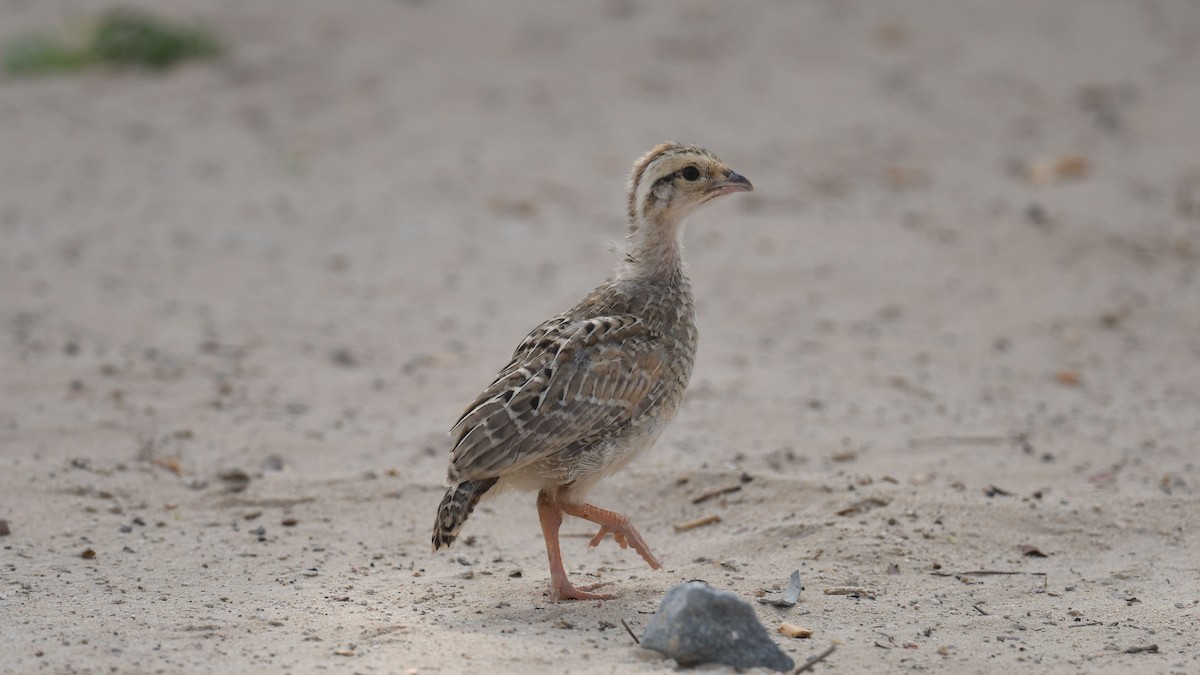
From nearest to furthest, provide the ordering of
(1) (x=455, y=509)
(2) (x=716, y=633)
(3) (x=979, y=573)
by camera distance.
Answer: (2) (x=716, y=633) < (1) (x=455, y=509) < (3) (x=979, y=573)

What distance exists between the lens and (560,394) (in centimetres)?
621

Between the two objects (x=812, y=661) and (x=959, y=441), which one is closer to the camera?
(x=812, y=661)

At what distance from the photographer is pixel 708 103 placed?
1487 centimetres

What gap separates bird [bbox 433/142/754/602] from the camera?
6051 mm

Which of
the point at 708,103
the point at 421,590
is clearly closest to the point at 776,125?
the point at 708,103

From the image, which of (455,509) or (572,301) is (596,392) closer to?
(455,509)

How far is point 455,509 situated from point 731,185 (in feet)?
7.25

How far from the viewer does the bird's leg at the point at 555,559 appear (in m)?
6.11

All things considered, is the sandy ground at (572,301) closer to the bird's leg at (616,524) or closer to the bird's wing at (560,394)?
the bird's leg at (616,524)

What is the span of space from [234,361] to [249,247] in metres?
2.37

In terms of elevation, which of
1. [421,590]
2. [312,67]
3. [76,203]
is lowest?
[421,590]

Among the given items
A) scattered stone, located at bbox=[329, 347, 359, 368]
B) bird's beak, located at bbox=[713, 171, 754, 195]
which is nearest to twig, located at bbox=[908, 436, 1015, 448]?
bird's beak, located at bbox=[713, 171, 754, 195]

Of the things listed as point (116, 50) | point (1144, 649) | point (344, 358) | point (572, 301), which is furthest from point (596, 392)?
point (116, 50)

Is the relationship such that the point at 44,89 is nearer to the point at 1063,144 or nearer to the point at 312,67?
the point at 312,67
